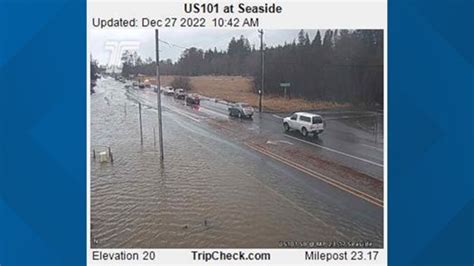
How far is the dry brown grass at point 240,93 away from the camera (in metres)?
2.74

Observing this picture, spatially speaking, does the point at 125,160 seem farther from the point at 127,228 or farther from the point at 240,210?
the point at 240,210

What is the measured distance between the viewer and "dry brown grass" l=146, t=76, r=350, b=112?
274 cm

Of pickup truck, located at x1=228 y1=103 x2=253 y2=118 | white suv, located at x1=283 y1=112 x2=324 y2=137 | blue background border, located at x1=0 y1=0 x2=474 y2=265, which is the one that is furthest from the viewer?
pickup truck, located at x1=228 y1=103 x2=253 y2=118

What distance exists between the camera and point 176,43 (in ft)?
8.71

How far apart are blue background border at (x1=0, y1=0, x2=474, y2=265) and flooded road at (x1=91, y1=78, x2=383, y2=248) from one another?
3.9 inches

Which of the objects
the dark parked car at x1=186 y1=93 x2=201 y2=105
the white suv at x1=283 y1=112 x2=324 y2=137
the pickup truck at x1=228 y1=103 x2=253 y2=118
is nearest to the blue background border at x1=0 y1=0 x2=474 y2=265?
the white suv at x1=283 y1=112 x2=324 y2=137

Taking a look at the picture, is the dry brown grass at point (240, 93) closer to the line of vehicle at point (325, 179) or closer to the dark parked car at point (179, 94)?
the dark parked car at point (179, 94)

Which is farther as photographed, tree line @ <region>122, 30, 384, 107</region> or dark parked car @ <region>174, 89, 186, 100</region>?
dark parked car @ <region>174, 89, 186, 100</region>

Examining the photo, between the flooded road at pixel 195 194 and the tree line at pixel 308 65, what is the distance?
0.20 metres

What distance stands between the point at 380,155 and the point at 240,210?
0.65 meters

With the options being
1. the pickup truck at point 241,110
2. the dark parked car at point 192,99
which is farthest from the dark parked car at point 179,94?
the pickup truck at point 241,110
